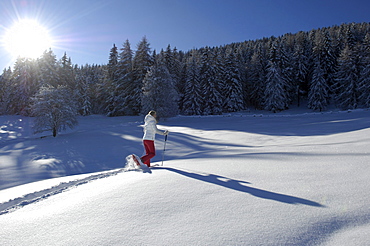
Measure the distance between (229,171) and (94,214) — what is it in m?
2.69

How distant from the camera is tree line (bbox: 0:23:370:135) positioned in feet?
102

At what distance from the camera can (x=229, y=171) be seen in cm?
433

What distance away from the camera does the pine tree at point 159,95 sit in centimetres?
2745

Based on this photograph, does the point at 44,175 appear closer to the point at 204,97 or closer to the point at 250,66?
the point at 204,97

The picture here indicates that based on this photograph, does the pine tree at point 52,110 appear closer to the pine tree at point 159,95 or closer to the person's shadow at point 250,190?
the pine tree at point 159,95

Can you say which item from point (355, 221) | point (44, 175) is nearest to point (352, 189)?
point (355, 221)

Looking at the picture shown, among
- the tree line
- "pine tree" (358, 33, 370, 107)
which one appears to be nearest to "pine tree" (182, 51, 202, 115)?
the tree line

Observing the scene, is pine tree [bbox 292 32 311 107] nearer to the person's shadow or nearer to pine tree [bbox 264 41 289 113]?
pine tree [bbox 264 41 289 113]

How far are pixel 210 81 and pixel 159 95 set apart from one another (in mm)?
12829

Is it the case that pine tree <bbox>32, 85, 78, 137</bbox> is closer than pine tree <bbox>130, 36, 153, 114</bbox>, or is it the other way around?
pine tree <bbox>32, 85, 78, 137</bbox>

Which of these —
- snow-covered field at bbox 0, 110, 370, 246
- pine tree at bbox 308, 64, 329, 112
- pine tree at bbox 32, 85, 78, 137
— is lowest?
snow-covered field at bbox 0, 110, 370, 246

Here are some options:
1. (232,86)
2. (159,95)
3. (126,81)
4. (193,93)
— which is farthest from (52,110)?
(232,86)

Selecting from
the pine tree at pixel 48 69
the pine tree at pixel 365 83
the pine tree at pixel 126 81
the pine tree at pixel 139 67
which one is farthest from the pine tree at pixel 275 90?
the pine tree at pixel 48 69

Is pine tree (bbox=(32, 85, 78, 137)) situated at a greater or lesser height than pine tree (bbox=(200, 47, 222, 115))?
lesser
